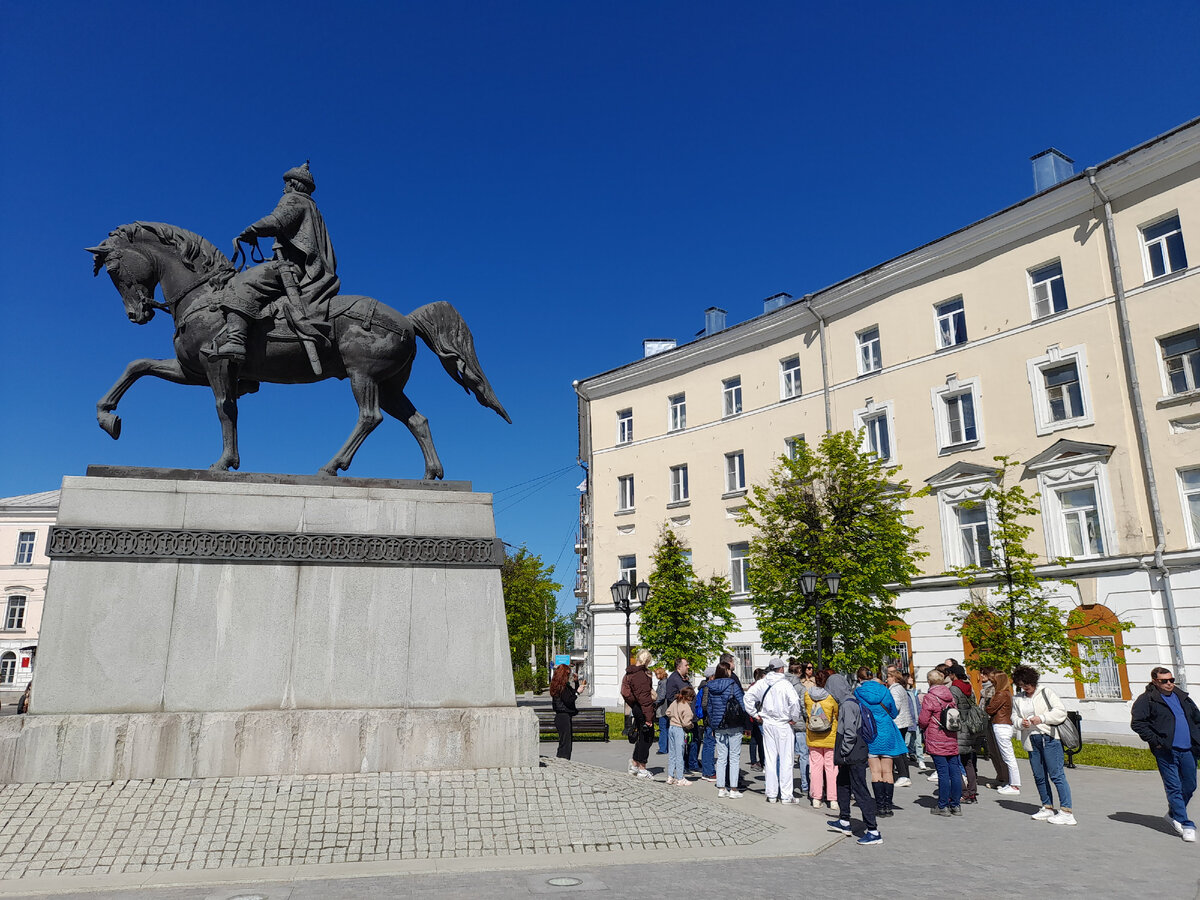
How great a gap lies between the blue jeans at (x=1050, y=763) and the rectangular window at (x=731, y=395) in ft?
83.1

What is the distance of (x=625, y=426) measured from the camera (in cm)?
4009

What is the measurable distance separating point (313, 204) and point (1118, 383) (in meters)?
22.3

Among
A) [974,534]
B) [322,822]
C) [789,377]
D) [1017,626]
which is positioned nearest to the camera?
[322,822]

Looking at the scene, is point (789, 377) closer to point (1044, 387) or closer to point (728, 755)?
point (1044, 387)

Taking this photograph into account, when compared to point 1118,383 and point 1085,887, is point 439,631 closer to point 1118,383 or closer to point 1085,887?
point 1085,887

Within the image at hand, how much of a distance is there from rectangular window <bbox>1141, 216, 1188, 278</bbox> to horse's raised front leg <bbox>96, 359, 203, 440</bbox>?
24.3m

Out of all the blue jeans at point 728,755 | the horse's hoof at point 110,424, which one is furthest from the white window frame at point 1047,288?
the horse's hoof at point 110,424

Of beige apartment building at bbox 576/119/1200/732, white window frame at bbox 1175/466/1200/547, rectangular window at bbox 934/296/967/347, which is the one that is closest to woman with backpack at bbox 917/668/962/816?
beige apartment building at bbox 576/119/1200/732

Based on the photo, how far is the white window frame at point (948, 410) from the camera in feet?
86.8

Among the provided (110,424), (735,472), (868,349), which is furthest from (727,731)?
(735,472)

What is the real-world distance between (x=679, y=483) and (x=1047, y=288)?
16780mm

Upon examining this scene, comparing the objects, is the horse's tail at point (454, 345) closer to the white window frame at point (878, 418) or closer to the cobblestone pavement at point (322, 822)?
the cobblestone pavement at point (322, 822)

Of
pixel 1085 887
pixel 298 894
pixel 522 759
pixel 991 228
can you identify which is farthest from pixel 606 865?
pixel 991 228

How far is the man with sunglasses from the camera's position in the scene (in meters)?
9.24
